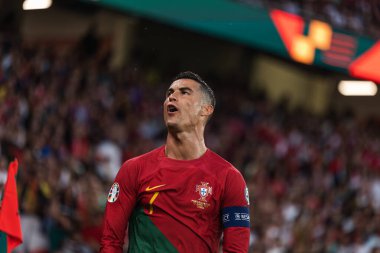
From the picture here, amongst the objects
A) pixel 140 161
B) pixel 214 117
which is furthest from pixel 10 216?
pixel 214 117

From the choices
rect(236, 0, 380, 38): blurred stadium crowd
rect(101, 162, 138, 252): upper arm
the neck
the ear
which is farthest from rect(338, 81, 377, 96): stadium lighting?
rect(101, 162, 138, 252): upper arm

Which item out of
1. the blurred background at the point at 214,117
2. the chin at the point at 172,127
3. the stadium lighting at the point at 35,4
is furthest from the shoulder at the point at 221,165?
the stadium lighting at the point at 35,4

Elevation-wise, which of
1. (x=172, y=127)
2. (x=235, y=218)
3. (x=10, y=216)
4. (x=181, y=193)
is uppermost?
(x=172, y=127)

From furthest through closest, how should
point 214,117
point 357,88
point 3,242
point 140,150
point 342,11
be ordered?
point 357,88
point 342,11
point 214,117
point 140,150
point 3,242

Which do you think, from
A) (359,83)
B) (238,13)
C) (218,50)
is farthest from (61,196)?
(359,83)

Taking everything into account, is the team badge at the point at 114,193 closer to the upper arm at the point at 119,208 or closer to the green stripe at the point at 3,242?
the upper arm at the point at 119,208

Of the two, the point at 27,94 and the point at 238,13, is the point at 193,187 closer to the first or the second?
the point at 27,94

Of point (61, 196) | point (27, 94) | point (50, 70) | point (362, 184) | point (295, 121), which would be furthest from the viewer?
point (295, 121)

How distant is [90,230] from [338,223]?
6746 millimetres

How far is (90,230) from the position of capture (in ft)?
32.4

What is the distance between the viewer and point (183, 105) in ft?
16.3

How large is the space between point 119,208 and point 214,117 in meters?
11.7

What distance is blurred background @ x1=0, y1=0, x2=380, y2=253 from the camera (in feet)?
33.5

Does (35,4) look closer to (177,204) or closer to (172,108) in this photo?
(172,108)
